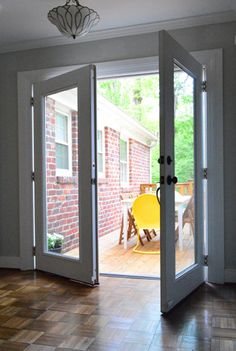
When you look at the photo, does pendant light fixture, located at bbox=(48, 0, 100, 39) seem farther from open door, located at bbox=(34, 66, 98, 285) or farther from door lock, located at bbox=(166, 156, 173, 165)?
door lock, located at bbox=(166, 156, 173, 165)

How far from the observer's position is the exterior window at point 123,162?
8531 millimetres

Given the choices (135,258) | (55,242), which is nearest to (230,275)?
(135,258)

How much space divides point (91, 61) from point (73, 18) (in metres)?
0.99

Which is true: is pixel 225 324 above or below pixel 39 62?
below

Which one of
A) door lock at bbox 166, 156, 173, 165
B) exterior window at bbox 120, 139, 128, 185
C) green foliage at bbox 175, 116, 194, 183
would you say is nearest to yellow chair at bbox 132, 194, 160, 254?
green foliage at bbox 175, 116, 194, 183

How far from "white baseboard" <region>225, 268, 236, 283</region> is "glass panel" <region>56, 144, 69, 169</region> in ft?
5.78

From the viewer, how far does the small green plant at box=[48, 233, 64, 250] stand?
143 inches

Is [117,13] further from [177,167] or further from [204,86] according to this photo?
[177,167]

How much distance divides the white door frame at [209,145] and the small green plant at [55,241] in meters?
0.28

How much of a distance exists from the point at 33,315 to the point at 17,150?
1950mm

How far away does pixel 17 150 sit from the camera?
3.96 m

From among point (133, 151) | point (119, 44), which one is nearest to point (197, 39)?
point (119, 44)

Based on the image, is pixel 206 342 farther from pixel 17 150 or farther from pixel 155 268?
pixel 17 150

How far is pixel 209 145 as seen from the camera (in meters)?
3.32
